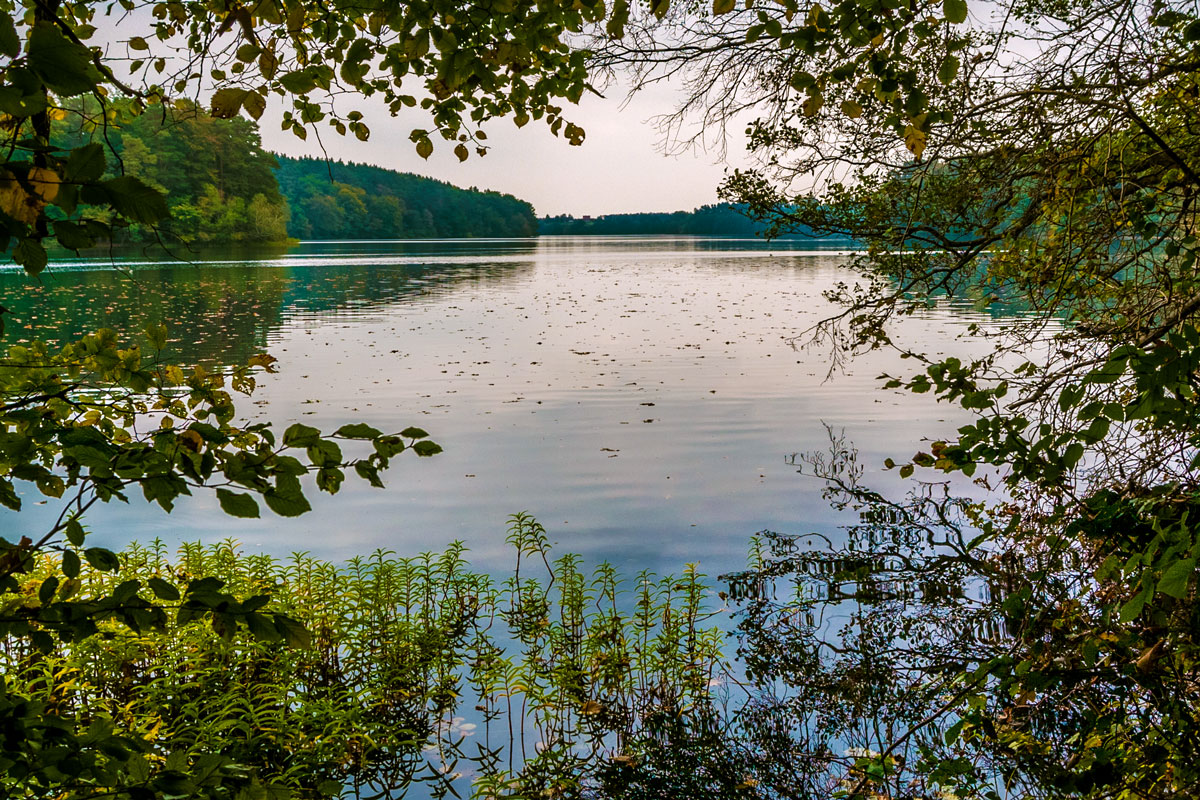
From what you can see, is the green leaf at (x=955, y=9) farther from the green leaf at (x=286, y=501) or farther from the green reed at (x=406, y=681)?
the green reed at (x=406, y=681)

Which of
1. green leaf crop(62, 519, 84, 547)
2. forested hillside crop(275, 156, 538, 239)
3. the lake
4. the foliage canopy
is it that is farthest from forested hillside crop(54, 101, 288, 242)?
green leaf crop(62, 519, 84, 547)

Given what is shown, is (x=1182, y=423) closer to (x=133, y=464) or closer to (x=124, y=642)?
(x=133, y=464)

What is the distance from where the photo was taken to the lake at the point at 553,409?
29.8 feet

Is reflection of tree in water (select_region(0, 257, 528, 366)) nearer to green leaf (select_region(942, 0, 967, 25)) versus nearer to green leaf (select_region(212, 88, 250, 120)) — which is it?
green leaf (select_region(212, 88, 250, 120))

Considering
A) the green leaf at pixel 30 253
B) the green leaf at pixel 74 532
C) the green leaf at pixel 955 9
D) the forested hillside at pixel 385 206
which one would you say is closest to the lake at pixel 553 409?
the green leaf at pixel 74 532

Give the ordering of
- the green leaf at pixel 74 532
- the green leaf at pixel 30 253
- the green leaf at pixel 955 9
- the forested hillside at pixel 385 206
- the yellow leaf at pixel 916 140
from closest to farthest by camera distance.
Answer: the green leaf at pixel 30 253, the green leaf at pixel 74 532, the green leaf at pixel 955 9, the yellow leaf at pixel 916 140, the forested hillside at pixel 385 206

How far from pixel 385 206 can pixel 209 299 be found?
10298 cm

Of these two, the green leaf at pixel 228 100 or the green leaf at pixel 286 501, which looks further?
the green leaf at pixel 228 100

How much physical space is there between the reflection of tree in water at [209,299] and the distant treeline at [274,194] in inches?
149

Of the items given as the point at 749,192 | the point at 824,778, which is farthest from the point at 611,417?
the point at 824,778

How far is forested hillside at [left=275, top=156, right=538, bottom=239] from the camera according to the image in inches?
4672

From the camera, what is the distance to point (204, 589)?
1.67 m

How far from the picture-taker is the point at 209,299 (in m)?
33.4

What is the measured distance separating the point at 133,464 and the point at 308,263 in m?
62.8
